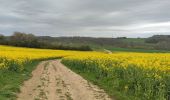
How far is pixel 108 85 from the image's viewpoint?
22.4 m

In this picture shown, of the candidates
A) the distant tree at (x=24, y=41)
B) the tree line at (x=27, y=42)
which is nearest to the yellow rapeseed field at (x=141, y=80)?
the distant tree at (x=24, y=41)

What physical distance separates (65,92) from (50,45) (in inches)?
3841

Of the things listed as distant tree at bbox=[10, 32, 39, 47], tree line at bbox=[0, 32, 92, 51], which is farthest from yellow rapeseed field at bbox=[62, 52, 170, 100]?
tree line at bbox=[0, 32, 92, 51]

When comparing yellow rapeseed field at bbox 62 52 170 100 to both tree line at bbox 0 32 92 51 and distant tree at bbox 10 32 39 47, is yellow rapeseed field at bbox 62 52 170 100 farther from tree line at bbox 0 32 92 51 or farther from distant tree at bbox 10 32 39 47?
tree line at bbox 0 32 92 51

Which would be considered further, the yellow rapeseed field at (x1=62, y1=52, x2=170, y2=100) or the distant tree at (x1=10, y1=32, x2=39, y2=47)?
the distant tree at (x1=10, y1=32, x2=39, y2=47)

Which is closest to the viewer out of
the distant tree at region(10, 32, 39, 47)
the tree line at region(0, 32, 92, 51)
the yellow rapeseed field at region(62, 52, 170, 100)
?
the yellow rapeseed field at region(62, 52, 170, 100)

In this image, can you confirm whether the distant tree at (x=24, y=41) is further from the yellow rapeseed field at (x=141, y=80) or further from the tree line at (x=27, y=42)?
the yellow rapeseed field at (x=141, y=80)

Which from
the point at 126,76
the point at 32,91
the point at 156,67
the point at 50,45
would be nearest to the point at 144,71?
the point at 156,67

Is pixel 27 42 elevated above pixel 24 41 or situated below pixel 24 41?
below

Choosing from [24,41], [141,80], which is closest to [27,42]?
[24,41]

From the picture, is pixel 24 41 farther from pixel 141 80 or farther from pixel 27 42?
pixel 141 80

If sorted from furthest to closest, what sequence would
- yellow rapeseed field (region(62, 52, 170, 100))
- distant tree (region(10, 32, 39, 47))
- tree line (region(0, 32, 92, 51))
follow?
distant tree (region(10, 32, 39, 47))
tree line (region(0, 32, 92, 51))
yellow rapeseed field (region(62, 52, 170, 100))

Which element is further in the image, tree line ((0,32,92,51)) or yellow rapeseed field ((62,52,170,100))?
tree line ((0,32,92,51))

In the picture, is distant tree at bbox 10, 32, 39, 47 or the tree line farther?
distant tree at bbox 10, 32, 39, 47
